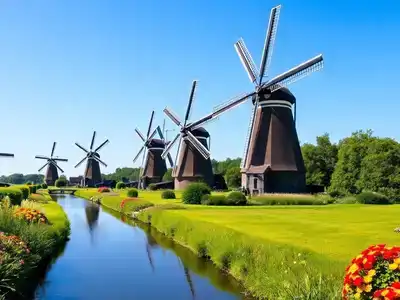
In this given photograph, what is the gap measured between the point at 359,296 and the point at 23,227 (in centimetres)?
1078

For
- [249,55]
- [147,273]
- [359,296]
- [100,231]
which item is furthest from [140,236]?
[249,55]

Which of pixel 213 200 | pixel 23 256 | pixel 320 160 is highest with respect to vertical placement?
pixel 320 160

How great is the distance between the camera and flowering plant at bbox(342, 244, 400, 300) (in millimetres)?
5668

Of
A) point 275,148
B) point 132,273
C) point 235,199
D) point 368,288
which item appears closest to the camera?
point 368,288

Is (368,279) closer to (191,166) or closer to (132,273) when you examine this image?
(132,273)

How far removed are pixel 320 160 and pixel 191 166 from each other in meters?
25.1

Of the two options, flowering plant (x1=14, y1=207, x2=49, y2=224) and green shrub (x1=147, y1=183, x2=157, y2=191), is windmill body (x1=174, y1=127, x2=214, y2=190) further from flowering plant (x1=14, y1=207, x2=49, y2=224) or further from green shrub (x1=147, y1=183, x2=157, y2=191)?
flowering plant (x1=14, y1=207, x2=49, y2=224)

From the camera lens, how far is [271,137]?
1526 inches

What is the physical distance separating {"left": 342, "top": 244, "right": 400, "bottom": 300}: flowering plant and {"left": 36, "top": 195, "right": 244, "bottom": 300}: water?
583cm

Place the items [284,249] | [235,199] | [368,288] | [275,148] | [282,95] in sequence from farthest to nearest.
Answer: [275,148], [282,95], [235,199], [284,249], [368,288]

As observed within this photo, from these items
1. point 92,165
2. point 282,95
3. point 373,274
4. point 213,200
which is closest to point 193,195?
point 213,200

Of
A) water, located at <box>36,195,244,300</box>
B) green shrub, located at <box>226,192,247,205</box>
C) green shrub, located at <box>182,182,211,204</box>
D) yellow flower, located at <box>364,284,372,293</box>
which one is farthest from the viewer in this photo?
green shrub, located at <box>182,182,211,204</box>

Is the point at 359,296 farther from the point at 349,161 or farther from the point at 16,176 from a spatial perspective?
the point at 16,176

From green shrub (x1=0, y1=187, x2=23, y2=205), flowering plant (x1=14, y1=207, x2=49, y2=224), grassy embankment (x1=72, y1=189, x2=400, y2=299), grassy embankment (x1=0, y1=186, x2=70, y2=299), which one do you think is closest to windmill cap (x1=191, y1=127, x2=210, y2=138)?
green shrub (x1=0, y1=187, x2=23, y2=205)
